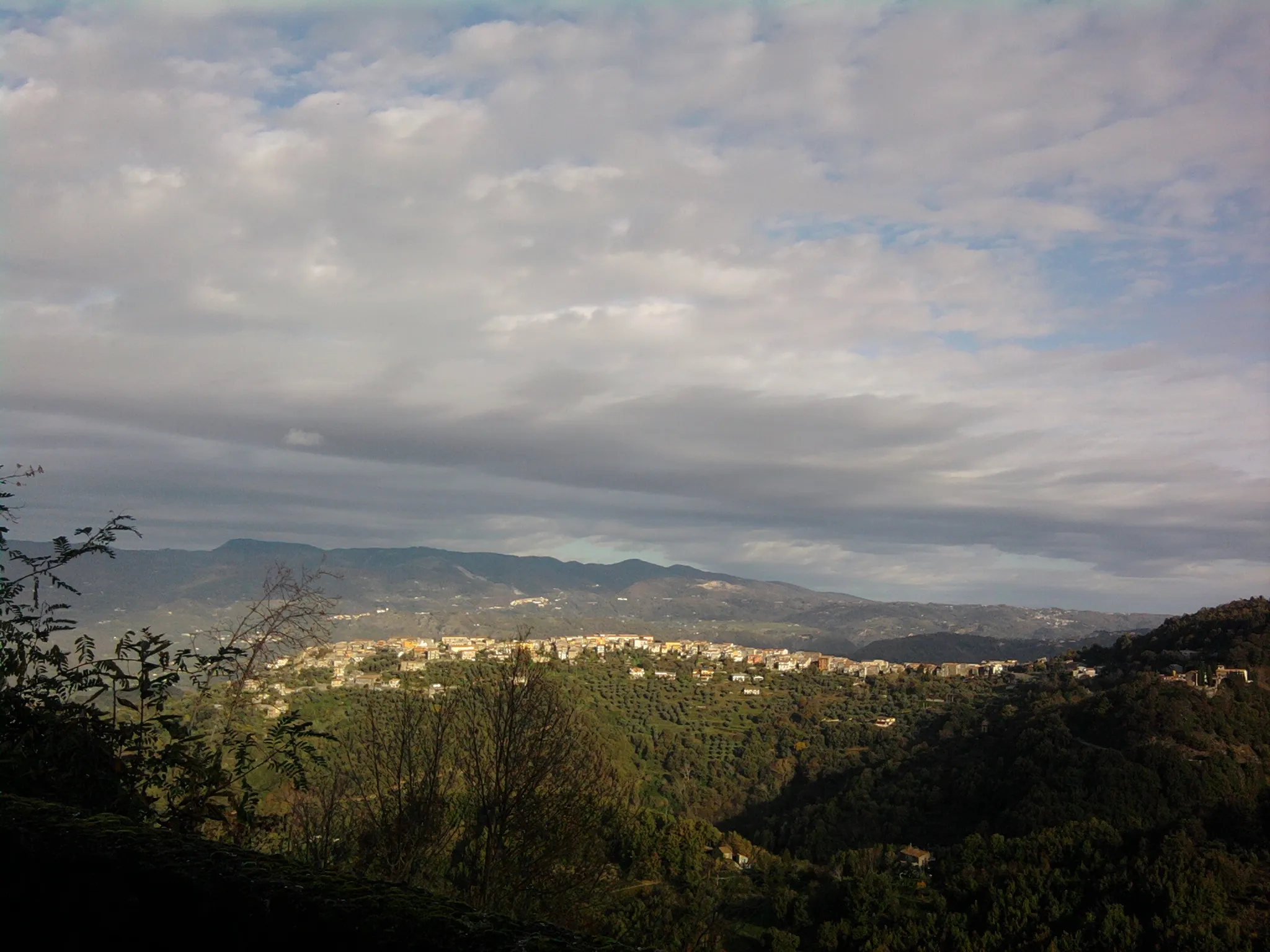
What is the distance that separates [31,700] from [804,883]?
31.7m

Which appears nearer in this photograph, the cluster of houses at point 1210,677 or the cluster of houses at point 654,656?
the cluster of houses at point 1210,677

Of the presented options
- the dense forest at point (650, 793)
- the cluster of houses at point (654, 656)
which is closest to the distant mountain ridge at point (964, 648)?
the cluster of houses at point (654, 656)

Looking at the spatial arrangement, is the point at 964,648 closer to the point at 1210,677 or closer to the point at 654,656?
the point at 654,656

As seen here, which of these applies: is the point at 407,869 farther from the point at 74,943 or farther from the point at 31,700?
the point at 74,943

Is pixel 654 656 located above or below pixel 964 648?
below

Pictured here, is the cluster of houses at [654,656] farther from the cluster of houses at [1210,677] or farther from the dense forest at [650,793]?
the cluster of houses at [1210,677]

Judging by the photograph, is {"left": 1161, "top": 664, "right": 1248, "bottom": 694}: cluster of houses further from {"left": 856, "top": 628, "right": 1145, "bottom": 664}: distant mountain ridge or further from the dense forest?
{"left": 856, "top": 628, "right": 1145, "bottom": 664}: distant mountain ridge

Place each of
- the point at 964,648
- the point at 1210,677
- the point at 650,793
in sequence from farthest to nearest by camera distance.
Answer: the point at 964,648 < the point at 650,793 < the point at 1210,677

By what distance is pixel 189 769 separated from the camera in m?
5.44

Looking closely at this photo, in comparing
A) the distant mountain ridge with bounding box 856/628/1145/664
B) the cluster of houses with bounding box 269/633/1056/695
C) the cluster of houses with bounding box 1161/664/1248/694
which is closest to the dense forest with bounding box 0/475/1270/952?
the cluster of houses with bounding box 1161/664/1248/694

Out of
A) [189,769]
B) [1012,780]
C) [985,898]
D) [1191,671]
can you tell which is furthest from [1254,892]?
[189,769]

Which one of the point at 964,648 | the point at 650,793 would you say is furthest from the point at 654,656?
the point at 964,648

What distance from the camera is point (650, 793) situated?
163 ft

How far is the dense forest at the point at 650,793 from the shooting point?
5273 mm
